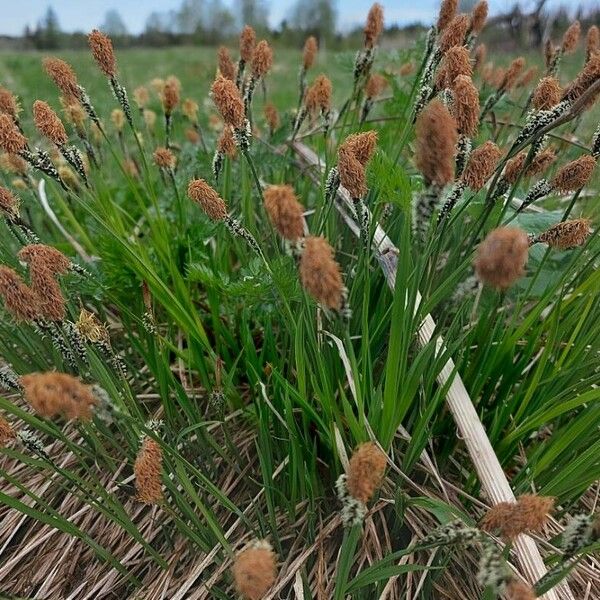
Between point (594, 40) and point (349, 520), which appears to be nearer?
point (349, 520)

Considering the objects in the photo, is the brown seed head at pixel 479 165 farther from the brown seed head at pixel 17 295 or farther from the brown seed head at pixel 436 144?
the brown seed head at pixel 17 295

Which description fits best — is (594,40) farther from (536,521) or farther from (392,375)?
(536,521)

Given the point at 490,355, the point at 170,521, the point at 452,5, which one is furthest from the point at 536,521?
the point at 452,5

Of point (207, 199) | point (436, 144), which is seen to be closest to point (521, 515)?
point (436, 144)

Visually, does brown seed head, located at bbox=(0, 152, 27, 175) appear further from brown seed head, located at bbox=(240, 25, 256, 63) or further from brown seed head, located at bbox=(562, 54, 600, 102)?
brown seed head, located at bbox=(562, 54, 600, 102)

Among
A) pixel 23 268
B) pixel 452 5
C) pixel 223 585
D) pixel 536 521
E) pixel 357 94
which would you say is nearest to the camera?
pixel 536 521

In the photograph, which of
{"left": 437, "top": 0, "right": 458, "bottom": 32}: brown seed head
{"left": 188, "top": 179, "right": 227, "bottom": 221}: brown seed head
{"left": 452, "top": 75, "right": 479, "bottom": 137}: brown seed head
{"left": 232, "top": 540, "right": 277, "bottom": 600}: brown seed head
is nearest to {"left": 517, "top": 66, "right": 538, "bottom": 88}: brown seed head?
{"left": 437, "top": 0, "right": 458, "bottom": 32}: brown seed head

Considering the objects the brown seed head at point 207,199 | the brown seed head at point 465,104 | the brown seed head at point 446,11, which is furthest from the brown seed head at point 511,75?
the brown seed head at point 207,199
